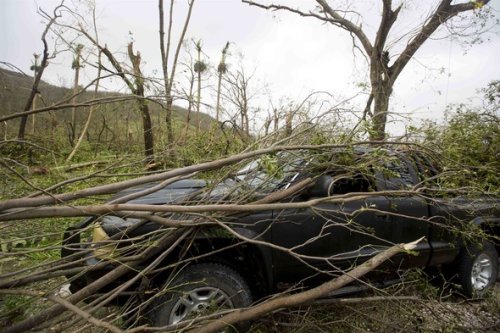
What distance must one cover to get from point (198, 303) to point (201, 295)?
0.22 ft

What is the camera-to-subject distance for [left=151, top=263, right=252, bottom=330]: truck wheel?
242 cm

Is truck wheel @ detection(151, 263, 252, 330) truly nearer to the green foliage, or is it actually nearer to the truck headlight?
A: the truck headlight

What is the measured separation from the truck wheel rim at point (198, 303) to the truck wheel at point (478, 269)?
274 centimetres

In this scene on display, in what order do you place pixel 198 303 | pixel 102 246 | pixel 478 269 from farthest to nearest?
pixel 478 269, pixel 198 303, pixel 102 246

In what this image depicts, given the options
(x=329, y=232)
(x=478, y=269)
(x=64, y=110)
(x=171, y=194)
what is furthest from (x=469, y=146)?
(x=64, y=110)

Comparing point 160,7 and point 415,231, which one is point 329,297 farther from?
point 160,7

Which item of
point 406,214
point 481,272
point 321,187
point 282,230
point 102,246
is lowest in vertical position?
point 481,272

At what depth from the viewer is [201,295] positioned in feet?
8.29

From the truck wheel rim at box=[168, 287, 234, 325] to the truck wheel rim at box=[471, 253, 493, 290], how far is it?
2.98 metres

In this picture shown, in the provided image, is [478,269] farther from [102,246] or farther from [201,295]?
[102,246]

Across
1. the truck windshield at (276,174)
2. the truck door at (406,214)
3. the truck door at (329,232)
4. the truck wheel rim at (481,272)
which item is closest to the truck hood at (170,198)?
the truck windshield at (276,174)

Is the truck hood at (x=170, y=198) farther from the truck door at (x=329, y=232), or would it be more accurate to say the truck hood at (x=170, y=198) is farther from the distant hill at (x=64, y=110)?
the distant hill at (x=64, y=110)

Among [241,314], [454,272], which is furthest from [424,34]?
[241,314]

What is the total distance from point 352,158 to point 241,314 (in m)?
1.75
